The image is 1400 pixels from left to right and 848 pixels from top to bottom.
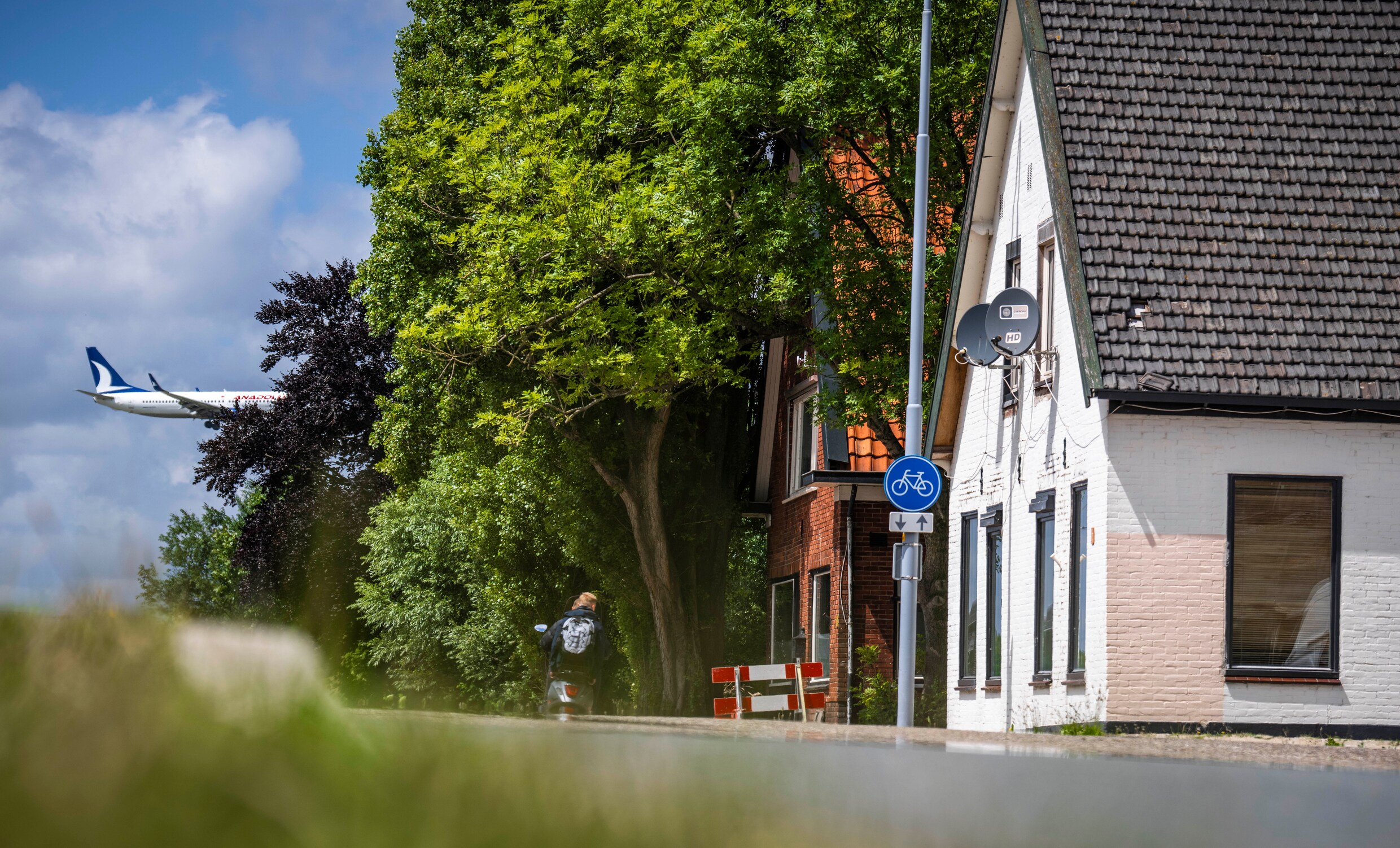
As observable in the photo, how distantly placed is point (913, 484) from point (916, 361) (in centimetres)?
248

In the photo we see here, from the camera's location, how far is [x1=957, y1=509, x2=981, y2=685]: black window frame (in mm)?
21484

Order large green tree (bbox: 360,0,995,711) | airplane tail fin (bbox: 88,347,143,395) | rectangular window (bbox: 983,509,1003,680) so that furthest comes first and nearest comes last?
airplane tail fin (bbox: 88,347,143,395)
large green tree (bbox: 360,0,995,711)
rectangular window (bbox: 983,509,1003,680)

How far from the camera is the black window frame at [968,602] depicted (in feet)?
70.5

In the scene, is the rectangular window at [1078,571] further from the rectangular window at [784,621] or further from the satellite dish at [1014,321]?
the rectangular window at [784,621]

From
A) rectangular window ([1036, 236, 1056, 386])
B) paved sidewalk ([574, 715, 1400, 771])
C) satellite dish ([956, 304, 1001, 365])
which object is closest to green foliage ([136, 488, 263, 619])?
paved sidewalk ([574, 715, 1400, 771])

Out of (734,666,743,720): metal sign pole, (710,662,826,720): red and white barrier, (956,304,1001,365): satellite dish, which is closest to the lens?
(956,304,1001,365): satellite dish

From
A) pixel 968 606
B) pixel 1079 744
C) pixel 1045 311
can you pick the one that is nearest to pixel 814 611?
pixel 968 606

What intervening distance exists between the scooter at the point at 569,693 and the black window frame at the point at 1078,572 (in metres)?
5.56

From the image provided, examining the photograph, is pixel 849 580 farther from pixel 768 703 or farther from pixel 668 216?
pixel 668 216

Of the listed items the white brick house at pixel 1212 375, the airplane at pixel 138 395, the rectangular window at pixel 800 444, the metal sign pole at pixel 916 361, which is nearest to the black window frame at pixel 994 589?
the white brick house at pixel 1212 375

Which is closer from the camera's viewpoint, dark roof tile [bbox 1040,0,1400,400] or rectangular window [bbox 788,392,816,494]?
dark roof tile [bbox 1040,0,1400,400]

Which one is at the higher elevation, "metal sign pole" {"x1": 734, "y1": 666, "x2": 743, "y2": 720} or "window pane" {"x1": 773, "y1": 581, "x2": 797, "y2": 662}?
"window pane" {"x1": 773, "y1": 581, "x2": 797, "y2": 662}

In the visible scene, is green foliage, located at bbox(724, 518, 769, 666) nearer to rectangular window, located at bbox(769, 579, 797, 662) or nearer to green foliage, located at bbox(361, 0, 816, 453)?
rectangular window, located at bbox(769, 579, 797, 662)

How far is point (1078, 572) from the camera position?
17.2 m
